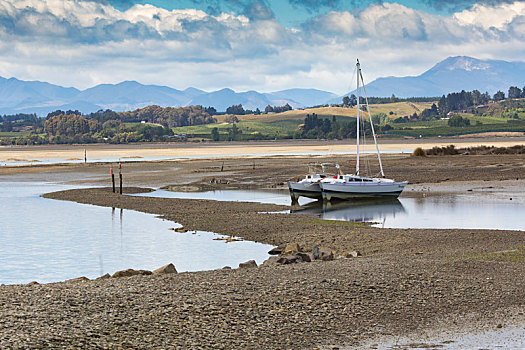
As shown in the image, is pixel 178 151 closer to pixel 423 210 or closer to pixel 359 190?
pixel 359 190

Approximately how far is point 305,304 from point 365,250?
10826mm

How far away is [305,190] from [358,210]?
20.3 ft

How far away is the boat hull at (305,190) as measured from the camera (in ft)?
153

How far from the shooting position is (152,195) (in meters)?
51.6

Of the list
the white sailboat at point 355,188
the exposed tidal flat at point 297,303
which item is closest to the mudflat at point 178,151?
the white sailboat at point 355,188

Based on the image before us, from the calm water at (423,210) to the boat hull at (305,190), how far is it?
0.54 meters

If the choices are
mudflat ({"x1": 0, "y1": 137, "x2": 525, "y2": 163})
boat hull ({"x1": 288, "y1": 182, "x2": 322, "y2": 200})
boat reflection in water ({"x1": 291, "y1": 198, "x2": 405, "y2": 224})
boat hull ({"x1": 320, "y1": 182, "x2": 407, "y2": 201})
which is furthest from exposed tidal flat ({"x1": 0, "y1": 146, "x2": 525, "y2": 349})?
mudflat ({"x1": 0, "y1": 137, "x2": 525, "y2": 163})

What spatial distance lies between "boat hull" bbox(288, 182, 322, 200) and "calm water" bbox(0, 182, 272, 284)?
38.7 feet

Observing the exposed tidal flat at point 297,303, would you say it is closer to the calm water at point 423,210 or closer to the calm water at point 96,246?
the calm water at point 96,246

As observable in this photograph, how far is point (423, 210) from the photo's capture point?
40.1 metres

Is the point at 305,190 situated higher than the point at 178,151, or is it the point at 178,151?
the point at 305,190

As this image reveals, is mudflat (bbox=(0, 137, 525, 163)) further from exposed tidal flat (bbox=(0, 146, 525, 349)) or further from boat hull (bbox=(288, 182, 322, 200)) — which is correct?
exposed tidal flat (bbox=(0, 146, 525, 349))

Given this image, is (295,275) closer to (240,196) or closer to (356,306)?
(356,306)

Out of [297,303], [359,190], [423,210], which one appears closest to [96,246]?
[297,303]
